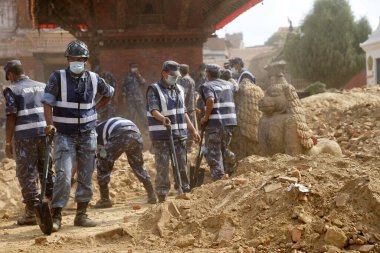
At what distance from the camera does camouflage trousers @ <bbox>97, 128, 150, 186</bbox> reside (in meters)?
8.16

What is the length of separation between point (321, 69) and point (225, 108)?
2816 cm

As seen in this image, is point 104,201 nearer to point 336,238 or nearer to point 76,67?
point 76,67

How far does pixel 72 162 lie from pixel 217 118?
115 inches

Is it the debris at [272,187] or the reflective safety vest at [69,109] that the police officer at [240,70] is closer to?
the reflective safety vest at [69,109]

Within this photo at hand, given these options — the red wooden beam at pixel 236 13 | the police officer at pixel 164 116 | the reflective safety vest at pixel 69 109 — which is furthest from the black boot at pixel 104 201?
the red wooden beam at pixel 236 13

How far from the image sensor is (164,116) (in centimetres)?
774

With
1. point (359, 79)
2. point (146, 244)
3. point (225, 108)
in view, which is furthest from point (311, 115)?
point (359, 79)

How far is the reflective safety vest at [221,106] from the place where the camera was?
8.73 m

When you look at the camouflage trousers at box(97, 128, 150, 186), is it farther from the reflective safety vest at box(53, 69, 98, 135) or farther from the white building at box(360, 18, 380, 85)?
the white building at box(360, 18, 380, 85)

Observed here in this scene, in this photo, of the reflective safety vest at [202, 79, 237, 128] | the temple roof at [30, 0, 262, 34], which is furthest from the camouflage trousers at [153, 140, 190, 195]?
the temple roof at [30, 0, 262, 34]

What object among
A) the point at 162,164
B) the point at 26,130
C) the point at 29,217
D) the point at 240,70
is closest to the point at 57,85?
the point at 26,130

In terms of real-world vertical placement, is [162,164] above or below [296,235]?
Result: above

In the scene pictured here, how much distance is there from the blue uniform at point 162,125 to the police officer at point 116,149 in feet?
1.49

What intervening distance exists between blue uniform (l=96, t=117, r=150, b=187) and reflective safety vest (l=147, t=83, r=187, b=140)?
0.47 meters
